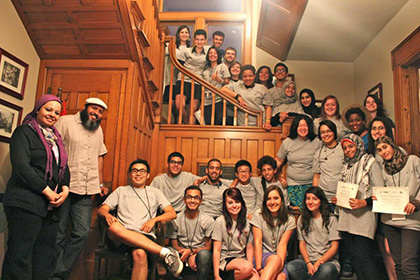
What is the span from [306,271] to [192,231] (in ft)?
3.10

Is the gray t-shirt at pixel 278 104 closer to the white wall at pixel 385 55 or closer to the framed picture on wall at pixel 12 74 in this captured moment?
the white wall at pixel 385 55

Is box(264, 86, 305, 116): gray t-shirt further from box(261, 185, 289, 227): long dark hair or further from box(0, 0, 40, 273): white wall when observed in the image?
box(0, 0, 40, 273): white wall

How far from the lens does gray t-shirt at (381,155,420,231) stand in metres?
2.25

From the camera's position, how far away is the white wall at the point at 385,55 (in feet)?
11.3

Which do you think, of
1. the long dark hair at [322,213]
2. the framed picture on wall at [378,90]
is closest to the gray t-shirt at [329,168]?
the long dark hair at [322,213]

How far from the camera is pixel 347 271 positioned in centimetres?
269

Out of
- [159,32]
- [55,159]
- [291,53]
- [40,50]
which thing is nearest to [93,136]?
[55,159]

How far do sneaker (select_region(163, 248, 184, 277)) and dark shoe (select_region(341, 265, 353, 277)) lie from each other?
1303mm

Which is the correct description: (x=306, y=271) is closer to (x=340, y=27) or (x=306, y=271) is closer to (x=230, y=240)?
(x=230, y=240)

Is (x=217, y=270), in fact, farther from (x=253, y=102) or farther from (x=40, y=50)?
(x=40, y=50)

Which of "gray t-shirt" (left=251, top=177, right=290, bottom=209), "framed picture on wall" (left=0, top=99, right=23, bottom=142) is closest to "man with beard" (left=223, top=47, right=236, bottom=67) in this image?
"gray t-shirt" (left=251, top=177, right=290, bottom=209)

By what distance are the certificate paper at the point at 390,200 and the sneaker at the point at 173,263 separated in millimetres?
1445

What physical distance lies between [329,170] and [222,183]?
995 mm

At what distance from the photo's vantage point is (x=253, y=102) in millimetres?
4062
